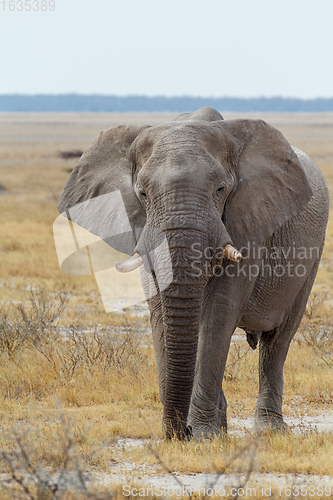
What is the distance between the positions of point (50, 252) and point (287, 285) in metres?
10.2

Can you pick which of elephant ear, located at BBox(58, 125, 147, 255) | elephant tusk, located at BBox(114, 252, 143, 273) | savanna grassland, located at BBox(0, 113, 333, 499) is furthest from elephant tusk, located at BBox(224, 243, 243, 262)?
savanna grassland, located at BBox(0, 113, 333, 499)

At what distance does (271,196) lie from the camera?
17.3 feet

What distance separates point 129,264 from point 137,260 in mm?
71

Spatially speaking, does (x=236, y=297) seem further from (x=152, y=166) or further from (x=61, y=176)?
(x=61, y=176)

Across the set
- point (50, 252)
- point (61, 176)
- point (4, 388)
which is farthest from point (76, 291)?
point (61, 176)

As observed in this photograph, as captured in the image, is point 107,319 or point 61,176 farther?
point 61,176

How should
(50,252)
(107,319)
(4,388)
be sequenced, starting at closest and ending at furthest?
(4,388)
(107,319)
(50,252)

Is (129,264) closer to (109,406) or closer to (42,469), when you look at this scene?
(42,469)

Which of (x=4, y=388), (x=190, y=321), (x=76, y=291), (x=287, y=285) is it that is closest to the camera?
(x=190, y=321)

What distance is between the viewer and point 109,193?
5.39m

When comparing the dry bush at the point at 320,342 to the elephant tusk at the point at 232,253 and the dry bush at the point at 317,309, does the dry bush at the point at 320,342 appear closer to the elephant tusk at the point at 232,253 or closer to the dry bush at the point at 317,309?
the dry bush at the point at 317,309

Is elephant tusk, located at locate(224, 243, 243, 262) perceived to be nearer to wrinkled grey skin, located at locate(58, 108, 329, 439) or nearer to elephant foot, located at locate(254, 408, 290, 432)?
wrinkled grey skin, located at locate(58, 108, 329, 439)

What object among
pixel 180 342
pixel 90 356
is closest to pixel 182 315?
pixel 180 342

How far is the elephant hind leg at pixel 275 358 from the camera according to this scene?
647 cm
